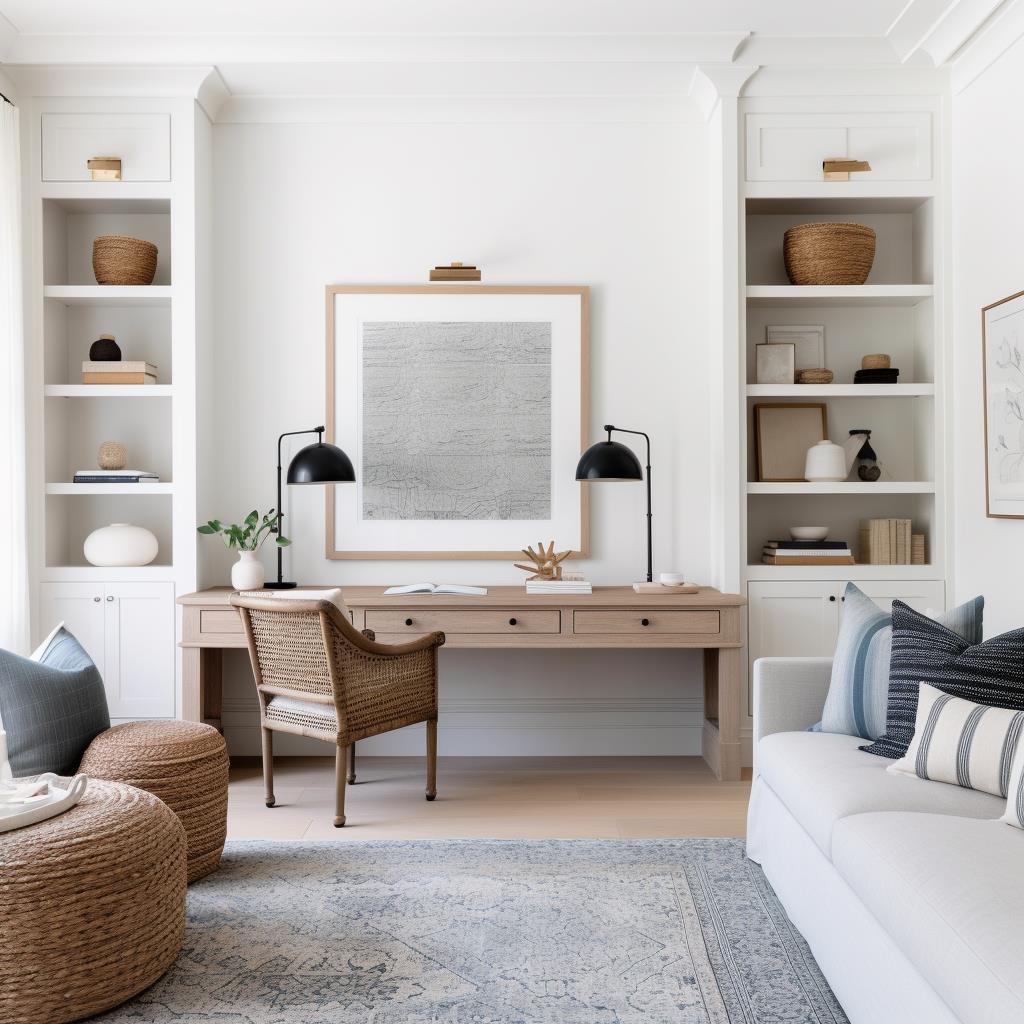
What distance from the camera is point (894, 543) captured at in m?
3.73

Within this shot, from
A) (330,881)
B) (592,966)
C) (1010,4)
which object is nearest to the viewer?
(592,966)

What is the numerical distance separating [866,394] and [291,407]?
2518 millimetres

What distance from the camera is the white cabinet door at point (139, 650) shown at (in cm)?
363

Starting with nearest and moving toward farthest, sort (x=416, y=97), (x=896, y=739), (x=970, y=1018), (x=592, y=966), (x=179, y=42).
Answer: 1. (x=970, y=1018)
2. (x=592, y=966)
3. (x=896, y=739)
4. (x=179, y=42)
5. (x=416, y=97)

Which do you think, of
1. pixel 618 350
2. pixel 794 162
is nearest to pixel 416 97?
pixel 618 350

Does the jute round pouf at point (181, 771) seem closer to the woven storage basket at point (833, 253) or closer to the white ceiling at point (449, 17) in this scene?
the white ceiling at point (449, 17)

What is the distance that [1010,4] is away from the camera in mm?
3064

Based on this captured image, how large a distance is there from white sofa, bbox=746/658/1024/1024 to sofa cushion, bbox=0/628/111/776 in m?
1.98

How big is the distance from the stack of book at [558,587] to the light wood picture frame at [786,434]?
994 mm

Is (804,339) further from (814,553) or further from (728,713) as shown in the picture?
(728,713)

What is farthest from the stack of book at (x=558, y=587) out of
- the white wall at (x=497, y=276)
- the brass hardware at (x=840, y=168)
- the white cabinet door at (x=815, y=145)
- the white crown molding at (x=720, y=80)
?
the white crown molding at (x=720, y=80)

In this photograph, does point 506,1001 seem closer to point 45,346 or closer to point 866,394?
point 866,394

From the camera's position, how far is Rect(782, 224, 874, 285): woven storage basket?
369cm

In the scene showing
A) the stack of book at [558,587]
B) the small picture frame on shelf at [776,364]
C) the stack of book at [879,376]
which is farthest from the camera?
the small picture frame on shelf at [776,364]
